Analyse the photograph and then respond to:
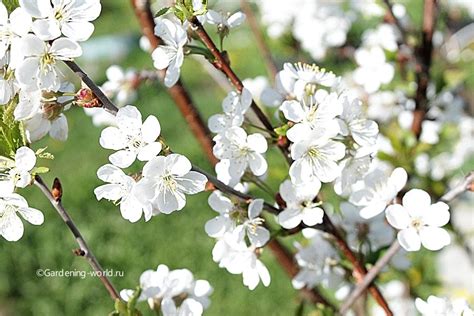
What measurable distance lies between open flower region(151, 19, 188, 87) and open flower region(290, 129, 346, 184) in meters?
0.16

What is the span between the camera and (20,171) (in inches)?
28.0

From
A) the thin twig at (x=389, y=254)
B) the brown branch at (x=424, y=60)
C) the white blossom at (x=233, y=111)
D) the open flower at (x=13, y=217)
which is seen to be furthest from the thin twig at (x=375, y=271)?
the brown branch at (x=424, y=60)

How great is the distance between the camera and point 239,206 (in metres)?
0.80

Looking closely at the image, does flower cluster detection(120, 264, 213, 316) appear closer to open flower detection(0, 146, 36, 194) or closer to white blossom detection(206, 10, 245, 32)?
open flower detection(0, 146, 36, 194)

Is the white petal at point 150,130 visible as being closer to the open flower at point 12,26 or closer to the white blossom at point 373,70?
the open flower at point 12,26

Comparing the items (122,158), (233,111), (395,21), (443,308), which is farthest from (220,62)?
(395,21)

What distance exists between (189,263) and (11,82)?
2527 millimetres

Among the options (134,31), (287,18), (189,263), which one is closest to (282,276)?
(189,263)

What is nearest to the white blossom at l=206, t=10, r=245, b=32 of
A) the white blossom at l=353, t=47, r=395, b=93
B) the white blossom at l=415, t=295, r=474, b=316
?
the white blossom at l=415, t=295, r=474, b=316

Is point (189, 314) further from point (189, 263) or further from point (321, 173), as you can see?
point (189, 263)

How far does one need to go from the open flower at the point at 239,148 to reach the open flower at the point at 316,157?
1.8 inches

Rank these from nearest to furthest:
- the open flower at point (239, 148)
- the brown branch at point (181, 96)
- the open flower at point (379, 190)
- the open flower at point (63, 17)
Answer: the open flower at point (63, 17)
the open flower at point (239, 148)
the open flower at point (379, 190)
the brown branch at point (181, 96)

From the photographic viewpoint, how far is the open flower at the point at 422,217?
838 mm

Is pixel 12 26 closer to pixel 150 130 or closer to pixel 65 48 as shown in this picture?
pixel 65 48
